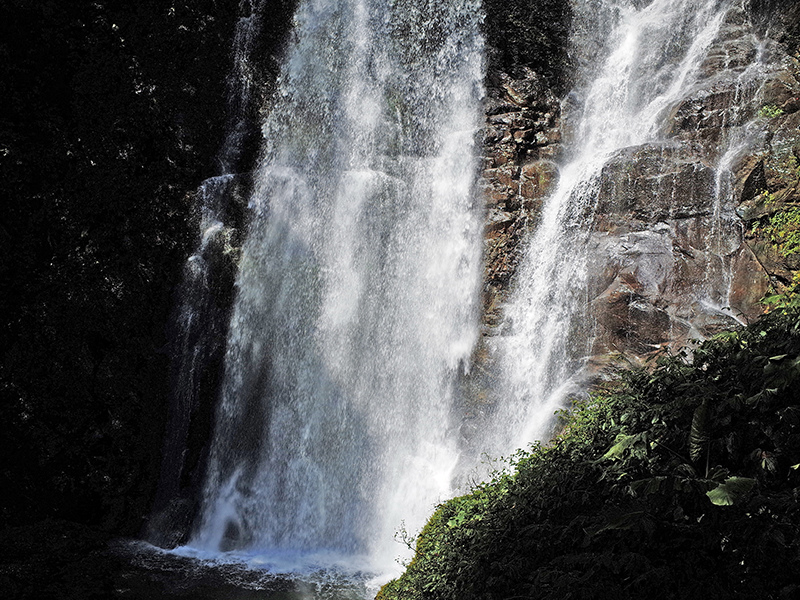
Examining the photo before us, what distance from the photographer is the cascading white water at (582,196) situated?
893cm

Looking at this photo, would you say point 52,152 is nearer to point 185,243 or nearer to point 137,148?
point 137,148

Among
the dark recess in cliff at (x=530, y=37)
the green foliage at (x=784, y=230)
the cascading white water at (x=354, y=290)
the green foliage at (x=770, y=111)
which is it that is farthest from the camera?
the dark recess in cliff at (x=530, y=37)

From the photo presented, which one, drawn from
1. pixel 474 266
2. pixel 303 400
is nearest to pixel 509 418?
pixel 474 266

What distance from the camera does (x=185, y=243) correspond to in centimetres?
1205

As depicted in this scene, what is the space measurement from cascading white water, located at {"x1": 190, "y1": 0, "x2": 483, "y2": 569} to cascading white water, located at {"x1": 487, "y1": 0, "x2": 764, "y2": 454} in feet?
3.72

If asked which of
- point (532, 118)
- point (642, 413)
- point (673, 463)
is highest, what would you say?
point (532, 118)

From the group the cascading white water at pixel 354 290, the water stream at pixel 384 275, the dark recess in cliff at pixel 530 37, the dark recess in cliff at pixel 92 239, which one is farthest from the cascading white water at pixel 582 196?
the dark recess in cliff at pixel 92 239

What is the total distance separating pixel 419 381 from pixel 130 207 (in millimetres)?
6480

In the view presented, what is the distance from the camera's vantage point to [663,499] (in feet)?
11.8

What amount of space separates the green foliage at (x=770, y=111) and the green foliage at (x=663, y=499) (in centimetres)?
556

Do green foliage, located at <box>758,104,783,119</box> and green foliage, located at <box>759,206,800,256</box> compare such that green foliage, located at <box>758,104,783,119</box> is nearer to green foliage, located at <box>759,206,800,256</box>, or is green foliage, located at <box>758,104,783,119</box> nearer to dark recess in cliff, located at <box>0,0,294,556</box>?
green foliage, located at <box>759,206,800,256</box>

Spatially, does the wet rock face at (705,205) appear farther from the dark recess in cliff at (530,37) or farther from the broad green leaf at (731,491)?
the broad green leaf at (731,491)

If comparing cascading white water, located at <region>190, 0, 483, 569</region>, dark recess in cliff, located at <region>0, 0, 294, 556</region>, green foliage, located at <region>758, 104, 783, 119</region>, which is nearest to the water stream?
cascading white water, located at <region>190, 0, 483, 569</region>

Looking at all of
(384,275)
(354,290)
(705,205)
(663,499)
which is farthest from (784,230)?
(354,290)
